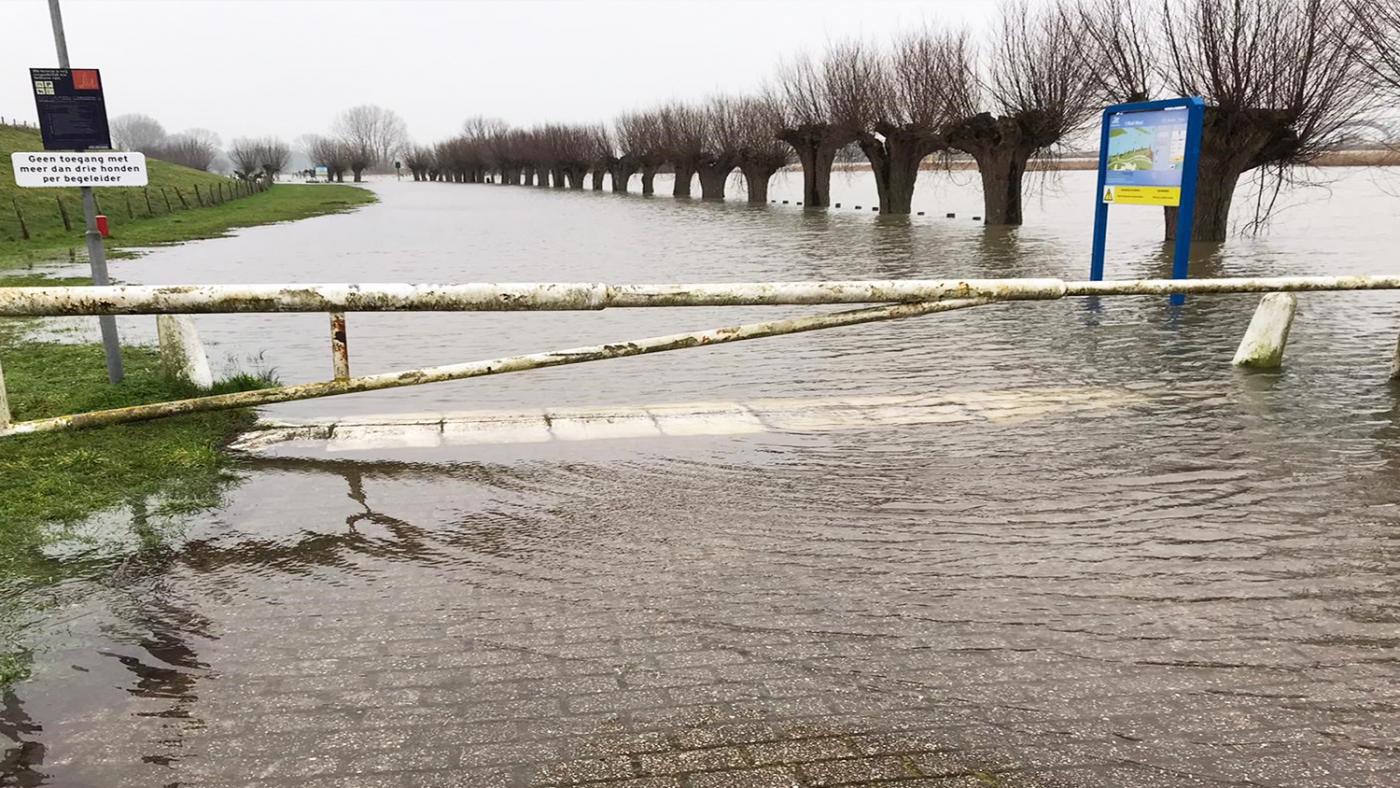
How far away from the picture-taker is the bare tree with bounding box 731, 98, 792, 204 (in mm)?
55906

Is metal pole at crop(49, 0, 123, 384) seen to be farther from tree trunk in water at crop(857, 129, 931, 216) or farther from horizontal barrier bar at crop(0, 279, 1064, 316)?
tree trunk in water at crop(857, 129, 931, 216)

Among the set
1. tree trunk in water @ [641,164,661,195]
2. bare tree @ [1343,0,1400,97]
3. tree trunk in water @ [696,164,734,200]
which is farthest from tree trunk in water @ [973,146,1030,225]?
tree trunk in water @ [641,164,661,195]

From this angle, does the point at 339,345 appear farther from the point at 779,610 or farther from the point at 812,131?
the point at 812,131

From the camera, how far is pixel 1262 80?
70.5 ft

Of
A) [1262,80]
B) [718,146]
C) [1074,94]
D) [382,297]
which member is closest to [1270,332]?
[382,297]

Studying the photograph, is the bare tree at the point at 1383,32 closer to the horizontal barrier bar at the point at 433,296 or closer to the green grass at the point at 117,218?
the horizontal barrier bar at the point at 433,296

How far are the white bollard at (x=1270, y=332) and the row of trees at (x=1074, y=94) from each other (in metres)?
9.76

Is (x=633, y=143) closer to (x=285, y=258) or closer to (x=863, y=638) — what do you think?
(x=285, y=258)

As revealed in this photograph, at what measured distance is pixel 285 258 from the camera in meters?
23.0

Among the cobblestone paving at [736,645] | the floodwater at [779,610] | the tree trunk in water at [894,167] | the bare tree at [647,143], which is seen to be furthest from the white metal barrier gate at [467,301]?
the bare tree at [647,143]

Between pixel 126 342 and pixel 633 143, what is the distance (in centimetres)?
6819

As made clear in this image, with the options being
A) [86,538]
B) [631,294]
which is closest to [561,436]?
[631,294]

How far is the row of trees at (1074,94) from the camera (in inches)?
832

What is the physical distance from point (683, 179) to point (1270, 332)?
61.9 metres
